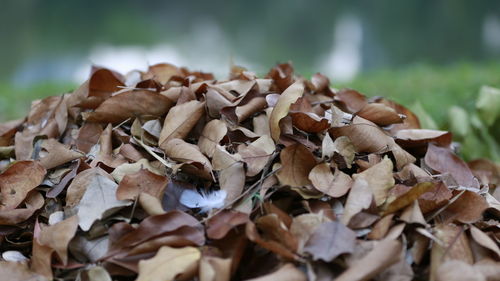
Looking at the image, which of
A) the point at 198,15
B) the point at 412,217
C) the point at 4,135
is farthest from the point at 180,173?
the point at 198,15

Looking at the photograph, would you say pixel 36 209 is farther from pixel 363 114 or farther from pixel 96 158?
pixel 363 114

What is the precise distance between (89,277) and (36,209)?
24 cm

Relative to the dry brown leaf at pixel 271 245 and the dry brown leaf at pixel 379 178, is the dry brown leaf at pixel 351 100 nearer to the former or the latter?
the dry brown leaf at pixel 379 178

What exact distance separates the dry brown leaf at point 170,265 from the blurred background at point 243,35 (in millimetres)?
4742

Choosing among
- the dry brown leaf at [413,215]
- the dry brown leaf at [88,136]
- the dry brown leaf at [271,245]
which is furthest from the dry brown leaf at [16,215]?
the dry brown leaf at [413,215]

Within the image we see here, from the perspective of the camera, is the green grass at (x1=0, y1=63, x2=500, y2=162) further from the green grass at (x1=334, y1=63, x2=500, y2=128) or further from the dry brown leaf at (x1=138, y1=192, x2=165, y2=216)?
the dry brown leaf at (x1=138, y1=192, x2=165, y2=216)

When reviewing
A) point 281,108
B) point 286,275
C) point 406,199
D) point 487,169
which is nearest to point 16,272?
point 286,275

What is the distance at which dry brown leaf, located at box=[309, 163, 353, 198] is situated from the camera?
3.46 feet

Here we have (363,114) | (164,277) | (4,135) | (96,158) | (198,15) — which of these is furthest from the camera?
(198,15)

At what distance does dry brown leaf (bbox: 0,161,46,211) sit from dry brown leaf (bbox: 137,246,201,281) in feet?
1.26

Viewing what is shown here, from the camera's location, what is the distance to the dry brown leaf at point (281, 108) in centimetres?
115

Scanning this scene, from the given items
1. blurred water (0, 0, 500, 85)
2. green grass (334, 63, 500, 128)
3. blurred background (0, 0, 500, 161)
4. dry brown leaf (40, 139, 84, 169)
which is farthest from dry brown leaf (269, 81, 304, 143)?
blurred water (0, 0, 500, 85)

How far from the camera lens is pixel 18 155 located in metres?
1.36

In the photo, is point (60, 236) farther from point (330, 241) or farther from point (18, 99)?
point (18, 99)
